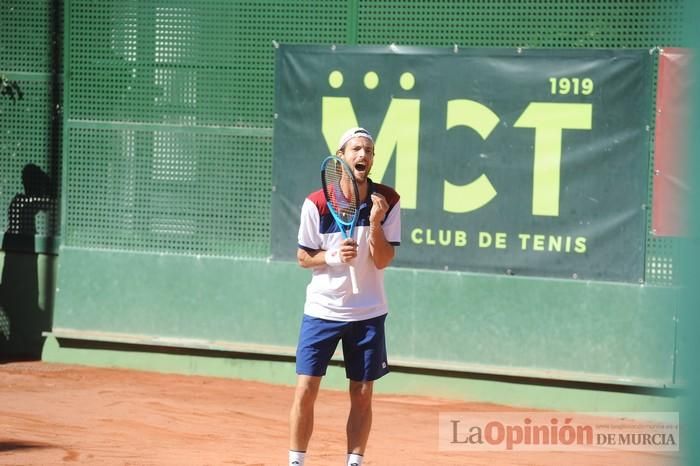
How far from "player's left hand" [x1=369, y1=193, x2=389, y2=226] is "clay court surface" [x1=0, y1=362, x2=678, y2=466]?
1.93 meters

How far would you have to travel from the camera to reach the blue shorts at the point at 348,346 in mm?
5594

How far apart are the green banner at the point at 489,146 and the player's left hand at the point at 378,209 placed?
350cm

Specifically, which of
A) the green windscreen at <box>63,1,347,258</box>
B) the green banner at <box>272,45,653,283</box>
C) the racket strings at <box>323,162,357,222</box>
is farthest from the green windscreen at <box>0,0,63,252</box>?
the racket strings at <box>323,162,357,222</box>

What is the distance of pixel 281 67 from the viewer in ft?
30.9

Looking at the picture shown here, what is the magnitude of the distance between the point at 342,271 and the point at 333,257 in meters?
0.14

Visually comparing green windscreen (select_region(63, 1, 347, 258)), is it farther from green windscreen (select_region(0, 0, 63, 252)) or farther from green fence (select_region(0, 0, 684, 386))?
green windscreen (select_region(0, 0, 63, 252))

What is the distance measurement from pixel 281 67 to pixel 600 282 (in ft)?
10.6

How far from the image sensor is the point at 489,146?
8.88 metres

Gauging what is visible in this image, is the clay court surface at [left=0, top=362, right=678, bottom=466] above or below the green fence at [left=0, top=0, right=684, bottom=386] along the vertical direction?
below

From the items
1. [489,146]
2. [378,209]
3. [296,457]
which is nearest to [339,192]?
[378,209]

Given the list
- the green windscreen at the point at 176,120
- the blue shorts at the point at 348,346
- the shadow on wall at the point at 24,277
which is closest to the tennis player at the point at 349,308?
the blue shorts at the point at 348,346

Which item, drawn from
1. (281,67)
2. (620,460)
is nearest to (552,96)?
(281,67)

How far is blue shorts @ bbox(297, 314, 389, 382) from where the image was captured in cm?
559

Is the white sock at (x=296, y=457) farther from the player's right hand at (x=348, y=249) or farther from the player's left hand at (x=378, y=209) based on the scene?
the player's left hand at (x=378, y=209)
